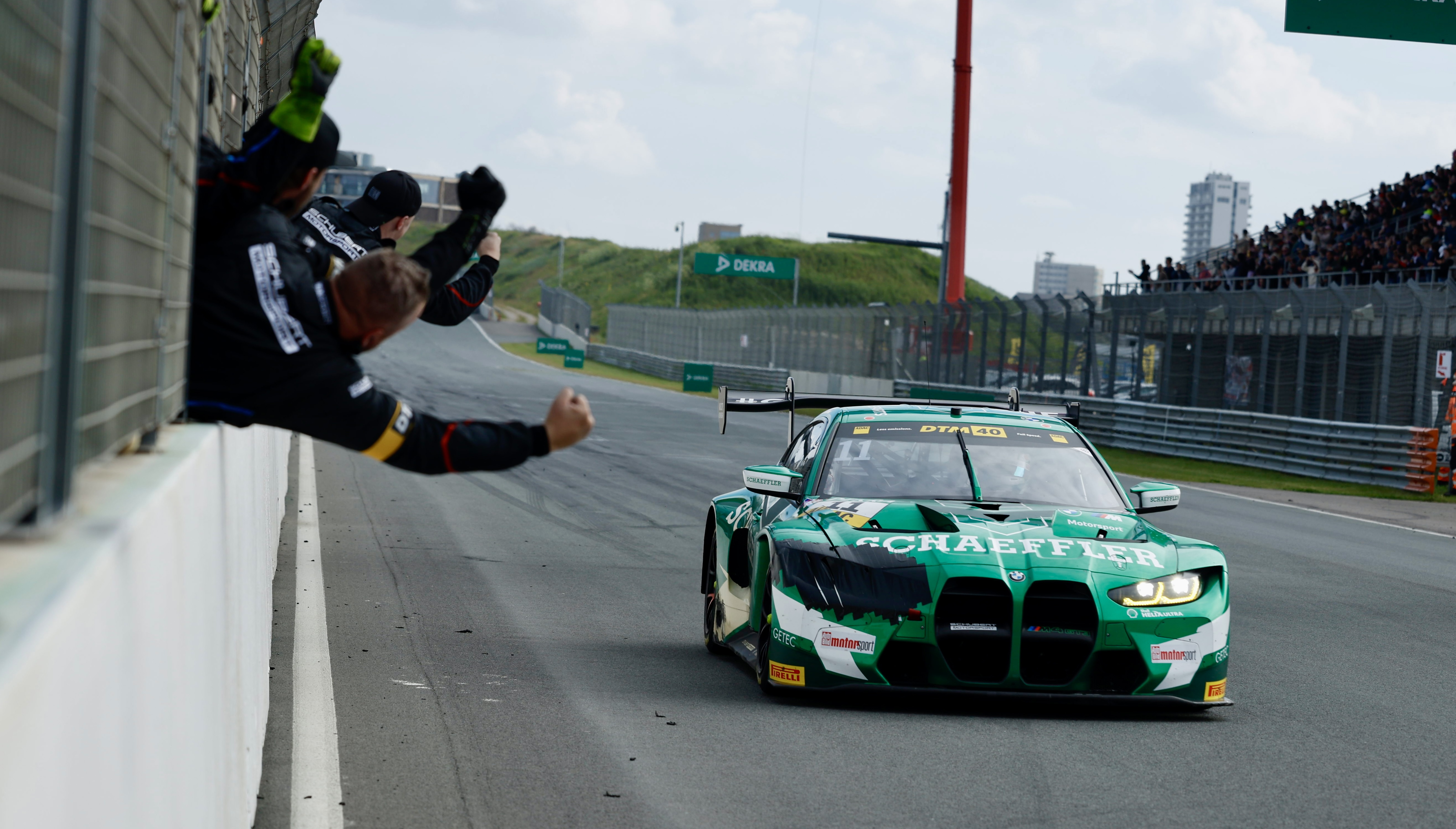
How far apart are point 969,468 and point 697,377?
44.1m

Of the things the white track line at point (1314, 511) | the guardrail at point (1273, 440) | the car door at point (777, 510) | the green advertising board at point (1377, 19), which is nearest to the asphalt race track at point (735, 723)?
the car door at point (777, 510)

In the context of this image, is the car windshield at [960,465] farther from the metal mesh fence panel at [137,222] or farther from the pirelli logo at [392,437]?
the metal mesh fence panel at [137,222]

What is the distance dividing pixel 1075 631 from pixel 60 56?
4.83 meters

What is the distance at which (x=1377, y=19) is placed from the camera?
Answer: 18047mm

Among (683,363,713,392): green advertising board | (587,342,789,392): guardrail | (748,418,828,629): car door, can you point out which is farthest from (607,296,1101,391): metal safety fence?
(748,418,828,629): car door

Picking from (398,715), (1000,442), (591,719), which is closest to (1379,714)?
(1000,442)

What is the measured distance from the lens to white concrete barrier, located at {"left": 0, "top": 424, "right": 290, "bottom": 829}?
172 cm

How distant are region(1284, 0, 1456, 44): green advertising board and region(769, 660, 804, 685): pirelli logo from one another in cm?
1471

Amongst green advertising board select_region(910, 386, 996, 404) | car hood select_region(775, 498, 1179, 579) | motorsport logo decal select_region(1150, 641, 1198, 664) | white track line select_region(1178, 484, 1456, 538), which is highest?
green advertising board select_region(910, 386, 996, 404)

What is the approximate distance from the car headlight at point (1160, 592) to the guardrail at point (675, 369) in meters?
35.3

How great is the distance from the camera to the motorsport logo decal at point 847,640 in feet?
19.9

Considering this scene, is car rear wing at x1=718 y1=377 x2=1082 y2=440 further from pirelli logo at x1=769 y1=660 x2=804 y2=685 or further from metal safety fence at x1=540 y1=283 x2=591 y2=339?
metal safety fence at x1=540 y1=283 x2=591 y2=339

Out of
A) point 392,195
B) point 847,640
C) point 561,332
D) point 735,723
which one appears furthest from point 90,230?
point 561,332

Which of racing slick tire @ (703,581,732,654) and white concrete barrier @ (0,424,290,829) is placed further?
racing slick tire @ (703,581,732,654)
